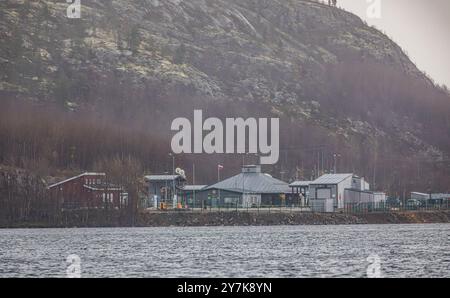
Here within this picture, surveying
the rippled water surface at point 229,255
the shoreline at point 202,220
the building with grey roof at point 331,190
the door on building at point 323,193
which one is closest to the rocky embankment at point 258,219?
the shoreline at point 202,220

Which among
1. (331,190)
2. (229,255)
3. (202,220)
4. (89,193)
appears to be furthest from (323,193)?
(229,255)

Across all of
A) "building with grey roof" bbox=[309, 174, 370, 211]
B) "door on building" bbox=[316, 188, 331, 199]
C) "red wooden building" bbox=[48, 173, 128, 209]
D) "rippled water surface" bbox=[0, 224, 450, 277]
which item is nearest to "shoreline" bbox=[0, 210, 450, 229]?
"red wooden building" bbox=[48, 173, 128, 209]

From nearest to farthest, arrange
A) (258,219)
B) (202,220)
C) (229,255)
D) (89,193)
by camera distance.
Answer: (229,255) < (202,220) < (258,219) < (89,193)

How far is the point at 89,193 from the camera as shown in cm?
18650

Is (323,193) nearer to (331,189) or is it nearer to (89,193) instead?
(331,189)

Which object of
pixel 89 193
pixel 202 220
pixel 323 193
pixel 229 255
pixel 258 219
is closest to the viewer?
pixel 229 255

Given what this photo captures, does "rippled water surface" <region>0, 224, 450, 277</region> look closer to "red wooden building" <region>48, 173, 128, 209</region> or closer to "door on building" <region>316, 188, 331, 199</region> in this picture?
"red wooden building" <region>48, 173, 128, 209</region>

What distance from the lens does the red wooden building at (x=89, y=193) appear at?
179m

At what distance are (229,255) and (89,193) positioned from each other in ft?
323

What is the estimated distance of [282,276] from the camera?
228ft

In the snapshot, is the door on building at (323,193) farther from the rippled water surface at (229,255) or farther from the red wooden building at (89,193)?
the rippled water surface at (229,255)

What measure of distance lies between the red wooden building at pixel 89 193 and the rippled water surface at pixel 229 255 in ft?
154
